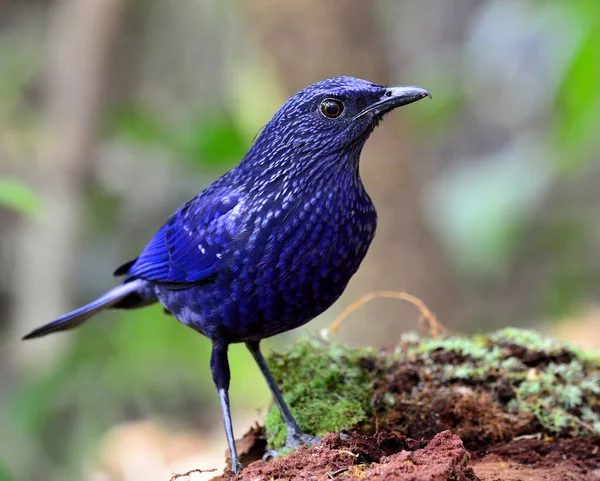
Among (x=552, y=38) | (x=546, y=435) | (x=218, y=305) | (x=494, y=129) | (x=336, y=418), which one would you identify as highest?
(x=494, y=129)

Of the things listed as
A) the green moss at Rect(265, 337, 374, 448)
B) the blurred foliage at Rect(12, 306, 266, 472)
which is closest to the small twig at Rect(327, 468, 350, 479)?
the green moss at Rect(265, 337, 374, 448)

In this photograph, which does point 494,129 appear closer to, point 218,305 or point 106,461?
point 106,461

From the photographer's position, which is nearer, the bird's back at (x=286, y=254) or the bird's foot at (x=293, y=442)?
the bird's back at (x=286, y=254)

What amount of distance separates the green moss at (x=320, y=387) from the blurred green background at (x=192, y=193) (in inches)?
42.5

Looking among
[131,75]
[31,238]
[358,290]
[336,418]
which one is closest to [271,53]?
[358,290]

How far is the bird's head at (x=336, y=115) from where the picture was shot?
322cm

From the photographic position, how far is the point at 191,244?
346 cm

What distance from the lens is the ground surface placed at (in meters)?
3.21

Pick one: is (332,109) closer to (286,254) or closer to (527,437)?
(286,254)

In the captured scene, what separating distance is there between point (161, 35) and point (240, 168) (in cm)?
928

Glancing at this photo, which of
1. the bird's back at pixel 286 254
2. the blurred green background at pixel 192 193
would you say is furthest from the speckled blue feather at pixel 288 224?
the blurred green background at pixel 192 193

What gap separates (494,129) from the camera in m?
13.8

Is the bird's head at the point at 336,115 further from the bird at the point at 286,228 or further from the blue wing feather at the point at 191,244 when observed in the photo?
the blue wing feather at the point at 191,244

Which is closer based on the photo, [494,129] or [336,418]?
[336,418]
